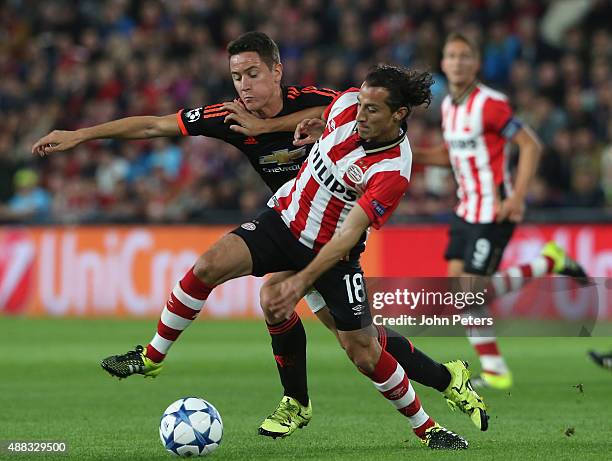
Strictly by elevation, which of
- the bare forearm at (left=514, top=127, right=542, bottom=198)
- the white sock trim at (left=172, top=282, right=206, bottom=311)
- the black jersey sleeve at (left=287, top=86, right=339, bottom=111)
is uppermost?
the black jersey sleeve at (left=287, top=86, right=339, bottom=111)

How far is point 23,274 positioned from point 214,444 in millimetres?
10449

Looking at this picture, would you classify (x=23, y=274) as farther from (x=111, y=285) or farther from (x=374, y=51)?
(x=374, y=51)

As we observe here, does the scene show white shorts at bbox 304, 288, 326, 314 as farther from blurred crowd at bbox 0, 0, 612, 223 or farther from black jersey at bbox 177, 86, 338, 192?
blurred crowd at bbox 0, 0, 612, 223

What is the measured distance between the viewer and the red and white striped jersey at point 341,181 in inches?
237

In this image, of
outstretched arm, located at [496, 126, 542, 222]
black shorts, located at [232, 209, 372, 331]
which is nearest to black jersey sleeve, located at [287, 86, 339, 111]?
black shorts, located at [232, 209, 372, 331]

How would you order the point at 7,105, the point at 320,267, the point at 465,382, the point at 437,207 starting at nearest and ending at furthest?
the point at 320,267
the point at 465,382
the point at 437,207
the point at 7,105

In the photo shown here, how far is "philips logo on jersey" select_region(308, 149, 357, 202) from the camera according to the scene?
21.0 ft

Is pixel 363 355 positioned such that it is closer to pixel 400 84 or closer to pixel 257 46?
pixel 400 84

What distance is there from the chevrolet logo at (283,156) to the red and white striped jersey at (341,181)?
0.21m

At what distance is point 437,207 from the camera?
15.4 meters

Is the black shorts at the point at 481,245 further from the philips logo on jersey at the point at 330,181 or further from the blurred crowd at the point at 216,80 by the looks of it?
the blurred crowd at the point at 216,80

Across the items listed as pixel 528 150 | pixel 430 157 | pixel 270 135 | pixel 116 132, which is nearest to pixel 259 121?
pixel 270 135

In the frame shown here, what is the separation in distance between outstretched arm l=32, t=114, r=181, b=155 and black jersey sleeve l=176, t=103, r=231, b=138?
43mm

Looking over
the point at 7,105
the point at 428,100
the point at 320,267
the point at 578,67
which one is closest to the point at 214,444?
the point at 320,267
